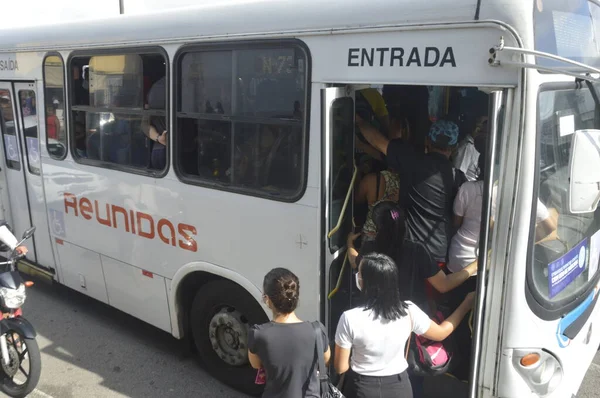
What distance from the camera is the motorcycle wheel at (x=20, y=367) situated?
3.85 meters

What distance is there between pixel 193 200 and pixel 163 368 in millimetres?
1565

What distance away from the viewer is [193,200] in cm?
375

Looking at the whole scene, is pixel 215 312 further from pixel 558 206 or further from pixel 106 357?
pixel 558 206

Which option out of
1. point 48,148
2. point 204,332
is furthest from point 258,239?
point 48,148

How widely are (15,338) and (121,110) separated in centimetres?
186

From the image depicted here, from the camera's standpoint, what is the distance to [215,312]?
13.2 ft

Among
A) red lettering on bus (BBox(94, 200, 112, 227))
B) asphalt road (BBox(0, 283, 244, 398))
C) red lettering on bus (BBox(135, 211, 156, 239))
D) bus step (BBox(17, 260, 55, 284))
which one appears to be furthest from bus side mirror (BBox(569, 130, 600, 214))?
bus step (BBox(17, 260, 55, 284))

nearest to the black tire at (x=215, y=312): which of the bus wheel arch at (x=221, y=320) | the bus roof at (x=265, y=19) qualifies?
the bus wheel arch at (x=221, y=320)

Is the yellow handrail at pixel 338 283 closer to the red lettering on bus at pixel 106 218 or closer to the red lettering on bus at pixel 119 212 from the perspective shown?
the red lettering on bus at pixel 119 212

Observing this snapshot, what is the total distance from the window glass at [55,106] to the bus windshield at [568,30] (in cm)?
→ 378

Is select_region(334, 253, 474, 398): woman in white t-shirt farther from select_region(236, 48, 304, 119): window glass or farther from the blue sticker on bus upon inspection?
select_region(236, 48, 304, 119): window glass

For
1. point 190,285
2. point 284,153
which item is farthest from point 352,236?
point 190,285

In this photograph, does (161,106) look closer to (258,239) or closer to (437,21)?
(258,239)

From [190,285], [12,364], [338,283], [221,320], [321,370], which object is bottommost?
[12,364]
